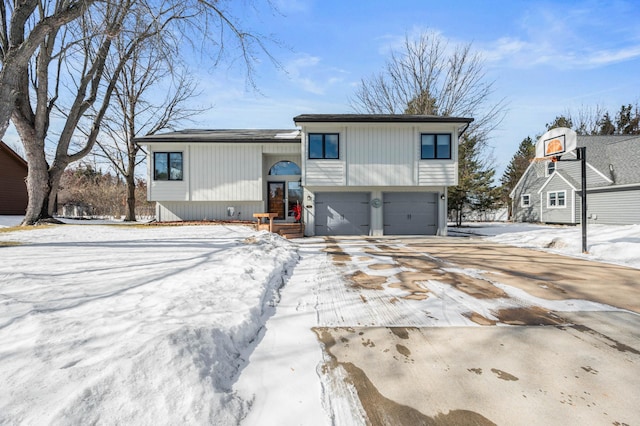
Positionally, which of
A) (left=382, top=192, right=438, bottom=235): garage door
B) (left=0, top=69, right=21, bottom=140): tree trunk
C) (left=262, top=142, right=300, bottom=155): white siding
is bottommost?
(left=382, top=192, right=438, bottom=235): garage door

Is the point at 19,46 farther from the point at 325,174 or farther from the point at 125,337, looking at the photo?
the point at 325,174

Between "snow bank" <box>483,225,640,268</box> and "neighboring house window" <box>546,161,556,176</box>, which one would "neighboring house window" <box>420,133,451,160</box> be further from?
"neighboring house window" <box>546,161,556,176</box>

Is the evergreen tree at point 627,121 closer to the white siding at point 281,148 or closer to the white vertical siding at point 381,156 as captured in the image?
the white vertical siding at point 381,156

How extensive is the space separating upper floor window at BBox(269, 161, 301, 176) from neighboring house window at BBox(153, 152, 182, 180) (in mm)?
4053

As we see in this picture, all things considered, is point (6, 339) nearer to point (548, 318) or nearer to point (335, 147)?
point (548, 318)

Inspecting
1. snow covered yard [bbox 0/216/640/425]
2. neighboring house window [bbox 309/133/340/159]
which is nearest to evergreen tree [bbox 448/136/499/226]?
neighboring house window [bbox 309/133/340/159]

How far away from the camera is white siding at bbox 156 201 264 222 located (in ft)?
42.4

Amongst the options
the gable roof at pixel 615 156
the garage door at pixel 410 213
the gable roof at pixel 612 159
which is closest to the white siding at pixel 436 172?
the garage door at pixel 410 213

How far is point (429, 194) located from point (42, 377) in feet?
41.1

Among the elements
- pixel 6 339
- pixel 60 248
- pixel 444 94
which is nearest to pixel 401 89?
pixel 444 94

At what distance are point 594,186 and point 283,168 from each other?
19370 millimetres

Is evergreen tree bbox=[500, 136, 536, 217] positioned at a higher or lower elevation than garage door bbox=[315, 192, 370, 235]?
higher

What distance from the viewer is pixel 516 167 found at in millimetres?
29516

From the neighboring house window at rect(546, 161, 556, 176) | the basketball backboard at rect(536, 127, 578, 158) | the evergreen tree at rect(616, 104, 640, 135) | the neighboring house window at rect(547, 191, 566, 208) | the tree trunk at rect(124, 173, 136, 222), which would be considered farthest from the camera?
the evergreen tree at rect(616, 104, 640, 135)
